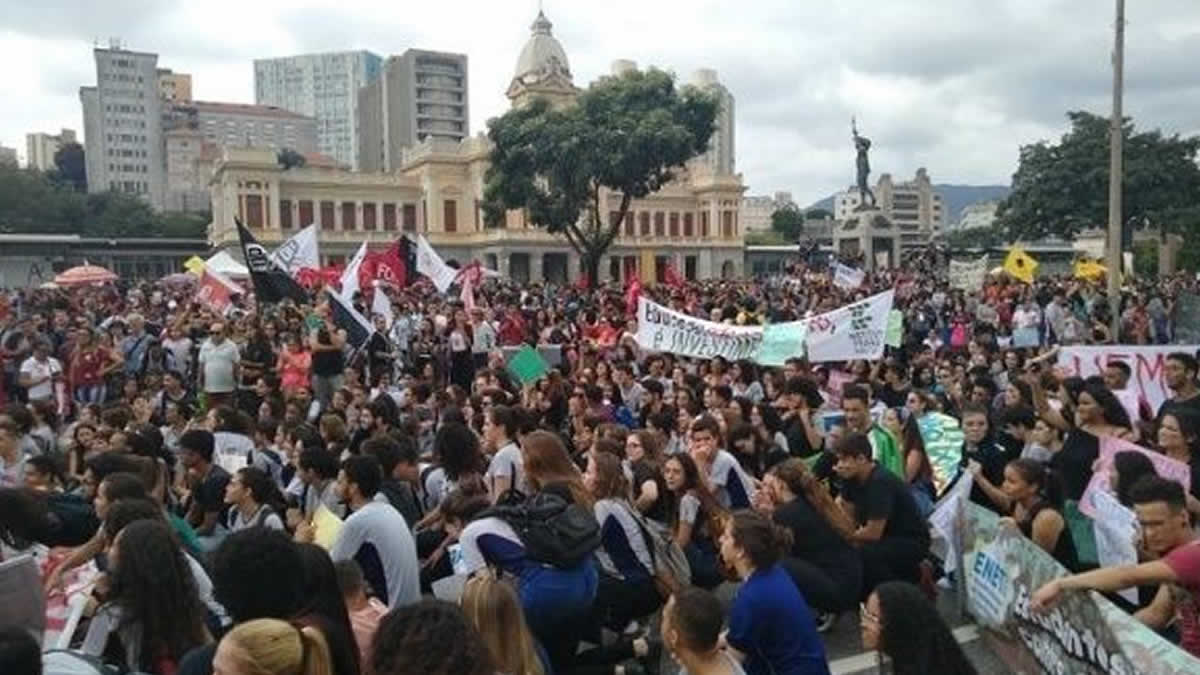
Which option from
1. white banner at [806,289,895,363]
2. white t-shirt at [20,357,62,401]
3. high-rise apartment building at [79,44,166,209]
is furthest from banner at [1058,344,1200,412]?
high-rise apartment building at [79,44,166,209]

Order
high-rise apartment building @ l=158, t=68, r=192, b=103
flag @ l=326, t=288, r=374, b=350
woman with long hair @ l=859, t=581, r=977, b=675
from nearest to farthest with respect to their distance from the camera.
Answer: woman with long hair @ l=859, t=581, r=977, b=675
flag @ l=326, t=288, r=374, b=350
high-rise apartment building @ l=158, t=68, r=192, b=103

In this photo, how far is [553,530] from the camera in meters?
4.84

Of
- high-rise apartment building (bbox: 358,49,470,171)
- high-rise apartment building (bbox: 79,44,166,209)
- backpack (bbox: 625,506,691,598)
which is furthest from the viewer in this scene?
high-rise apartment building (bbox: 358,49,470,171)

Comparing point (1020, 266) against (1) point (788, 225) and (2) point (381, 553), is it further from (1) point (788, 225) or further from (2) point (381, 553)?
(1) point (788, 225)

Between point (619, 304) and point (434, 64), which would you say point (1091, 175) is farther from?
point (434, 64)

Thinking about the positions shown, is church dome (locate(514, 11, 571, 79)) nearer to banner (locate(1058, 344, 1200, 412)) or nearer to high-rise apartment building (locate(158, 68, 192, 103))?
banner (locate(1058, 344, 1200, 412))

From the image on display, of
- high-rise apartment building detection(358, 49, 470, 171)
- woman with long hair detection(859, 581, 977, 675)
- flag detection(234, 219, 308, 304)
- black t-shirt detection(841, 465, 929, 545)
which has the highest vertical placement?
high-rise apartment building detection(358, 49, 470, 171)

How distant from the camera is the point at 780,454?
7211 mm

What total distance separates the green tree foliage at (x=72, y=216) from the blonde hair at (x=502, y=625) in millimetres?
84173

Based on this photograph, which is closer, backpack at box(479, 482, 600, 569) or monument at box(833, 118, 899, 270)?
backpack at box(479, 482, 600, 569)

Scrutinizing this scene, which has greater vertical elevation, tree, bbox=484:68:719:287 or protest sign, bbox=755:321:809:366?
tree, bbox=484:68:719:287

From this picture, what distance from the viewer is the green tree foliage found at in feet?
268

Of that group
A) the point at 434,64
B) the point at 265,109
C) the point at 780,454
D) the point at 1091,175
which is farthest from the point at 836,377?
the point at 265,109

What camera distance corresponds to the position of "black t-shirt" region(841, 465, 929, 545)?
6.02m
